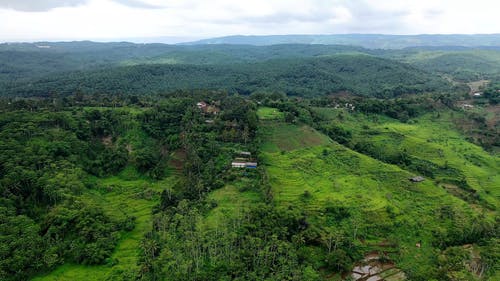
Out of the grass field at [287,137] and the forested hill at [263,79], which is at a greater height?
the forested hill at [263,79]

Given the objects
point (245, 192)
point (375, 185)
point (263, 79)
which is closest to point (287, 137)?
point (245, 192)

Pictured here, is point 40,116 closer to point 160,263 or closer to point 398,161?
point 160,263

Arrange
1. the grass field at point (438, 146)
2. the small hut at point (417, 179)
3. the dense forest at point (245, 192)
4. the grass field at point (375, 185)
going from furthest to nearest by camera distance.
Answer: the grass field at point (438, 146)
the small hut at point (417, 179)
the grass field at point (375, 185)
the dense forest at point (245, 192)

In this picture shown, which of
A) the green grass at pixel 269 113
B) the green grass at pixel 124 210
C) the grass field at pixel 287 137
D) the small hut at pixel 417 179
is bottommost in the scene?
the green grass at pixel 124 210

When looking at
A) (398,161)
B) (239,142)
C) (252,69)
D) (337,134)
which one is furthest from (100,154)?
(252,69)

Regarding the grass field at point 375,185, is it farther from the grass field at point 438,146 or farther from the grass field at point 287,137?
the grass field at point 438,146

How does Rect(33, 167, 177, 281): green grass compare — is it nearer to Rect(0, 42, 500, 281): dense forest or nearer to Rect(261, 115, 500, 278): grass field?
Rect(0, 42, 500, 281): dense forest

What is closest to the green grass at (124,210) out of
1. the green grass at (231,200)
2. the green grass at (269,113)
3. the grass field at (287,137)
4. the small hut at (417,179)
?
the green grass at (231,200)
